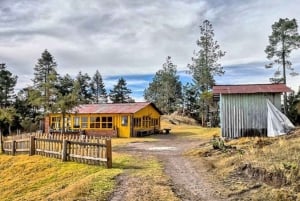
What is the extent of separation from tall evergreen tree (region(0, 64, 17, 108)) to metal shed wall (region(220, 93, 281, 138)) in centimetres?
3968

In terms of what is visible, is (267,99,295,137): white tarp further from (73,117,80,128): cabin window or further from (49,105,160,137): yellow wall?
(73,117,80,128): cabin window

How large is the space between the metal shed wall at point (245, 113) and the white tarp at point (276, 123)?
0.45 meters

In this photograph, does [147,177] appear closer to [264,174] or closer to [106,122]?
[264,174]

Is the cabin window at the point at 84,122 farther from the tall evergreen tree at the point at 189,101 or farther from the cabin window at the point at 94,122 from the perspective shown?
the tall evergreen tree at the point at 189,101

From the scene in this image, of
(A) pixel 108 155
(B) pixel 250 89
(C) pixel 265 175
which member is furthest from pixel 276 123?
(C) pixel 265 175

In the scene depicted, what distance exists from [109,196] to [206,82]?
4407 cm

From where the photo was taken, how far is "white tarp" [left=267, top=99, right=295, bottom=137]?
20.1 meters

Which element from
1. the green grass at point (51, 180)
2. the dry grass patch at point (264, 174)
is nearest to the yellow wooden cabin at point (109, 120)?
the green grass at point (51, 180)

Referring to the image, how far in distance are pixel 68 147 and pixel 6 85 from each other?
41.9m

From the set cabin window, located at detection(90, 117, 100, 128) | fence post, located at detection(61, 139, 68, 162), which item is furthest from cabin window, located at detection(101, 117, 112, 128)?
fence post, located at detection(61, 139, 68, 162)

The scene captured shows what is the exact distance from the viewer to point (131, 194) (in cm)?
826

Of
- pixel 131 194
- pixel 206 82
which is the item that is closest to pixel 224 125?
pixel 131 194

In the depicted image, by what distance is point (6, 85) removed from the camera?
51719mm

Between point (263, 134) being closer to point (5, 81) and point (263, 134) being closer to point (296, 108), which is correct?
point (296, 108)
